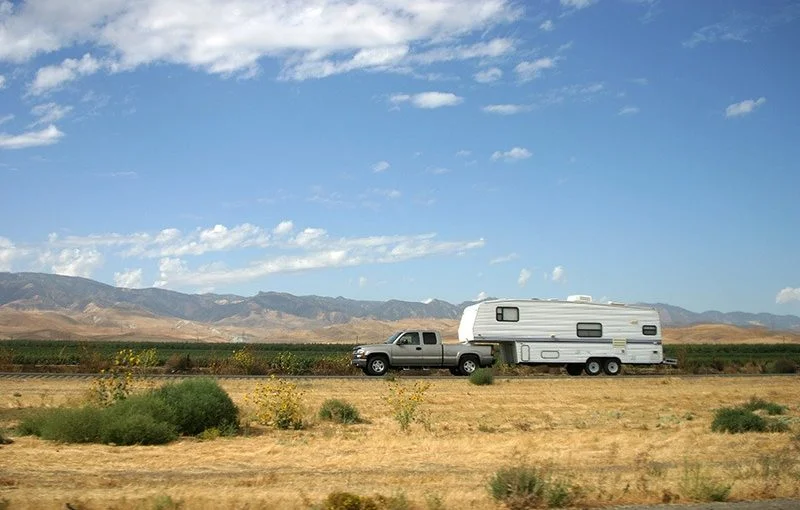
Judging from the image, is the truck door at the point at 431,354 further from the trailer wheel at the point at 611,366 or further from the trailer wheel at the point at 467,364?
the trailer wheel at the point at 611,366

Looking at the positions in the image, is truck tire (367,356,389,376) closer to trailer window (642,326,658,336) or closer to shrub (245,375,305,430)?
trailer window (642,326,658,336)

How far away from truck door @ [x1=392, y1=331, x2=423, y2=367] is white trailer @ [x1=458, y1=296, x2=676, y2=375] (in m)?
2.58

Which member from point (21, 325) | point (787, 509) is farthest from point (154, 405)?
point (21, 325)

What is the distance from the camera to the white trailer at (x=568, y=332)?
123 feet

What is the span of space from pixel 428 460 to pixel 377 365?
21.6m

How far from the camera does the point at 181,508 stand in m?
10.1

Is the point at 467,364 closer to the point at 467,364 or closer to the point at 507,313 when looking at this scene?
the point at 467,364

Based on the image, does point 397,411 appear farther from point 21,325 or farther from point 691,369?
point 21,325

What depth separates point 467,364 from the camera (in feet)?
122

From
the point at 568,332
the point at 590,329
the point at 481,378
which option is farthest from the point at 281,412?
the point at 590,329

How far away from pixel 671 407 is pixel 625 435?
732 cm

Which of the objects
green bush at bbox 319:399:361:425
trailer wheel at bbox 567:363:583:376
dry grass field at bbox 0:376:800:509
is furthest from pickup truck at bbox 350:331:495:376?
green bush at bbox 319:399:361:425

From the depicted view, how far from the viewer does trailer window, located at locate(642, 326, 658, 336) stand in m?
39.8

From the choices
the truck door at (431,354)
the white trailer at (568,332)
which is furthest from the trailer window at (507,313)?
the truck door at (431,354)
